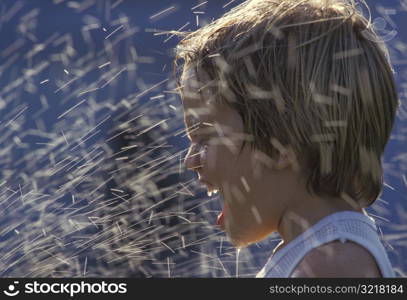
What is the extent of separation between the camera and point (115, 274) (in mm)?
3018

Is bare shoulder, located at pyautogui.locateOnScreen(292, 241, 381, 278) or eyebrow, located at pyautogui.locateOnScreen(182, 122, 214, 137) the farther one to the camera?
eyebrow, located at pyautogui.locateOnScreen(182, 122, 214, 137)

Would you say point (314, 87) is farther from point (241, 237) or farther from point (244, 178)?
point (241, 237)

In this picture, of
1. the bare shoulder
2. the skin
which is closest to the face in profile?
the skin

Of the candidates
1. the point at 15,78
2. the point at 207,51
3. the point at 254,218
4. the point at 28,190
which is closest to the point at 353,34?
the point at 207,51

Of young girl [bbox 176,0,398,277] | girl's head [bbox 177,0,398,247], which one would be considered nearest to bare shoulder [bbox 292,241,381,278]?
young girl [bbox 176,0,398,277]

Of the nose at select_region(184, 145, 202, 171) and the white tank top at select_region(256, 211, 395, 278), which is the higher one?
the nose at select_region(184, 145, 202, 171)

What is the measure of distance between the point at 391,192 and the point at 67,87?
1389mm

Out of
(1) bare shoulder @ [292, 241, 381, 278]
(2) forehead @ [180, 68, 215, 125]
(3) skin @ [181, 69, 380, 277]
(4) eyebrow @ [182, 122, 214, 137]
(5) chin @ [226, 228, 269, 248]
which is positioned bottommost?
(1) bare shoulder @ [292, 241, 381, 278]

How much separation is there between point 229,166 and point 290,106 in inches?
6.4

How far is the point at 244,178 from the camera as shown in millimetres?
1494

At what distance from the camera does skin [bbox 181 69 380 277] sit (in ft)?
4.82

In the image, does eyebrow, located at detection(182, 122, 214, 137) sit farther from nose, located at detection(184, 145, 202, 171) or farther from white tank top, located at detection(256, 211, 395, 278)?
white tank top, located at detection(256, 211, 395, 278)

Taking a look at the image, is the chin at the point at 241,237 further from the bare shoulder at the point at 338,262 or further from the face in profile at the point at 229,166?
the bare shoulder at the point at 338,262

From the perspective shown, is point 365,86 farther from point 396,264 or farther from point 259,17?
point 396,264
